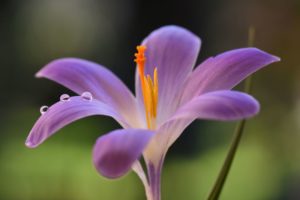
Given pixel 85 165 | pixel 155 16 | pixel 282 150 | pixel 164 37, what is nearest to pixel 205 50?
pixel 155 16

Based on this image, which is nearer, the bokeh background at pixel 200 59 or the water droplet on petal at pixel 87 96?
the water droplet on petal at pixel 87 96

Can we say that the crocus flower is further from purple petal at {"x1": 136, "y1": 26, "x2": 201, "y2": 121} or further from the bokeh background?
the bokeh background

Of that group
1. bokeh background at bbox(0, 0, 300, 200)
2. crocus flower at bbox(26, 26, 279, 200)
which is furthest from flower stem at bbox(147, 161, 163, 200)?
bokeh background at bbox(0, 0, 300, 200)

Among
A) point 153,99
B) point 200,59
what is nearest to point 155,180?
point 153,99

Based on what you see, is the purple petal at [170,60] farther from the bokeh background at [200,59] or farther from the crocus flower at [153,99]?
the bokeh background at [200,59]

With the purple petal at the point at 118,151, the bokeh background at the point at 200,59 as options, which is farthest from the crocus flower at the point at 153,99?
the bokeh background at the point at 200,59

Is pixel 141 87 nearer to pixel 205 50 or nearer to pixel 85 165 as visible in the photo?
A: pixel 85 165
